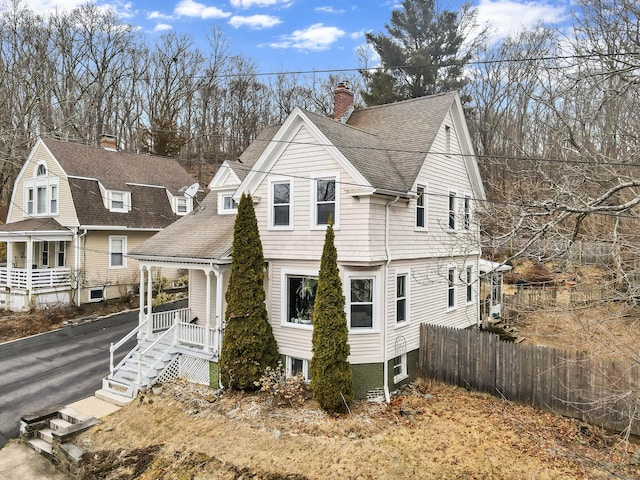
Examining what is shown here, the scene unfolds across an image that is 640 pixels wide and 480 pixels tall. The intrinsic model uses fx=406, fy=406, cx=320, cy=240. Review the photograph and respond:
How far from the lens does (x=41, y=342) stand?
16781 millimetres

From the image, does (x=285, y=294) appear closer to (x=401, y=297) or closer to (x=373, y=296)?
(x=373, y=296)

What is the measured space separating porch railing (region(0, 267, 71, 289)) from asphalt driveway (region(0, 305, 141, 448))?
3601 millimetres

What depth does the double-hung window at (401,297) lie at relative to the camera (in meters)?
12.2

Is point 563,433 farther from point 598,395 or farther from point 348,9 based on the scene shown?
point 348,9

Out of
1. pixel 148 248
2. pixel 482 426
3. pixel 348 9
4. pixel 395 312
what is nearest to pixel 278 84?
pixel 348 9

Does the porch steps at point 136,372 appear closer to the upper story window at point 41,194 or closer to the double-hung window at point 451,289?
the double-hung window at point 451,289

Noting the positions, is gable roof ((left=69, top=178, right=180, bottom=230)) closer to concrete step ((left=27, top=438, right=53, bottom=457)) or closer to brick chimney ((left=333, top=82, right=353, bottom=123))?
concrete step ((left=27, top=438, right=53, bottom=457))

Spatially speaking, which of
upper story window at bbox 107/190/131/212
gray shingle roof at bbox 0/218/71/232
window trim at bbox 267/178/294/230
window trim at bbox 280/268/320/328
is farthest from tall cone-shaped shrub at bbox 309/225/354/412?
upper story window at bbox 107/190/131/212

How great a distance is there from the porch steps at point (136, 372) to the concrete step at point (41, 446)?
2.08 meters

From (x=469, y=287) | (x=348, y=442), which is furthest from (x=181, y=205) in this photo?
(x=348, y=442)

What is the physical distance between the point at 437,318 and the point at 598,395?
17.1ft

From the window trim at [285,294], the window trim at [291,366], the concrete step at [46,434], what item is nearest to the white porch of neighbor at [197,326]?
the window trim at [285,294]

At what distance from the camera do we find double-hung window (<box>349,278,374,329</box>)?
11.4 metres

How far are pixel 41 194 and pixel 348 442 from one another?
23.3 metres
